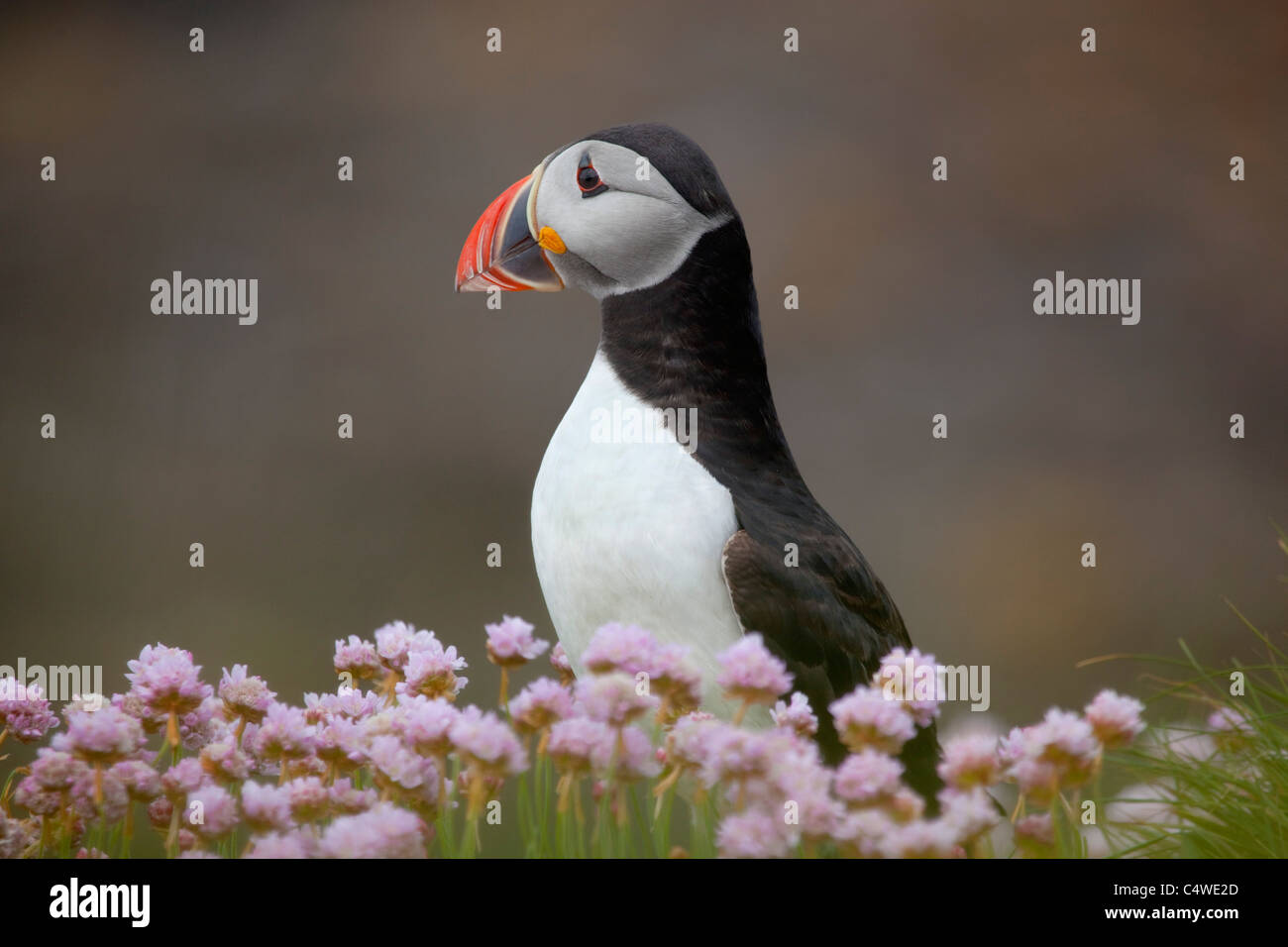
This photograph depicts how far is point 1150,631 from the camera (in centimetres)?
426

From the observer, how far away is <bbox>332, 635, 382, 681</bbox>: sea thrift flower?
177 cm

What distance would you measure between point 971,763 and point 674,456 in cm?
110

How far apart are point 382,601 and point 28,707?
3.17 metres

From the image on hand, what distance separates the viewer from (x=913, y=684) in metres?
1.32

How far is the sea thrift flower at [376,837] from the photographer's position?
1.13 m

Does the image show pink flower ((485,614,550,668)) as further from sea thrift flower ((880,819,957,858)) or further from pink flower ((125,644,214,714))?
sea thrift flower ((880,819,957,858))

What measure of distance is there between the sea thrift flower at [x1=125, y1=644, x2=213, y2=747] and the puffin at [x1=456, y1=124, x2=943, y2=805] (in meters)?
0.72

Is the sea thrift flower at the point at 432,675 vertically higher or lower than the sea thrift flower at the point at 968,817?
higher

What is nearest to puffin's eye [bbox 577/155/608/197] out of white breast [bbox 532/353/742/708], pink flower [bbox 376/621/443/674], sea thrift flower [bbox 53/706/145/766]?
white breast [bbox 532/353/742/708]

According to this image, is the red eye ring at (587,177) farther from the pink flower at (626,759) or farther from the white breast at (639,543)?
the pink flower at (626,759)

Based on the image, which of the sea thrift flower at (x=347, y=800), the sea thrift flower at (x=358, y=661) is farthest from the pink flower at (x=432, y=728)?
the sea thrift flower at (x=358, y=661)

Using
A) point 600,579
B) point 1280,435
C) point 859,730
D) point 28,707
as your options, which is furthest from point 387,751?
point 1280,435

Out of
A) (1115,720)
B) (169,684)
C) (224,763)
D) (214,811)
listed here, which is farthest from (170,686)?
(1115,720)
